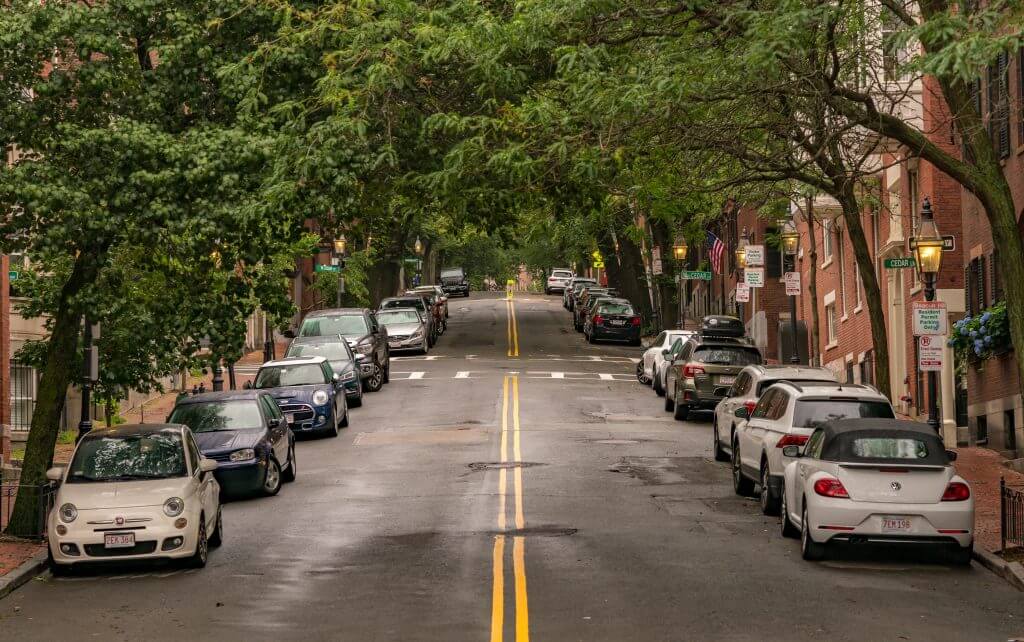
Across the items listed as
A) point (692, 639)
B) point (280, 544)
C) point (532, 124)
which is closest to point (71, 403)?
point (280, 544)

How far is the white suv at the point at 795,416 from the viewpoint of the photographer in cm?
1834

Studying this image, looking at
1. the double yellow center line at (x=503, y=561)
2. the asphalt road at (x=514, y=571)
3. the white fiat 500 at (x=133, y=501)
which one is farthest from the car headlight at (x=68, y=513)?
the double yellow center line at (x=503, y=561)

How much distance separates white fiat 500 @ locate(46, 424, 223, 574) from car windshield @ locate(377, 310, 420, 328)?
106 ft

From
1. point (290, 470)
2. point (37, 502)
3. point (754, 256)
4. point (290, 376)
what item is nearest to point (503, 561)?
point (37, 502)

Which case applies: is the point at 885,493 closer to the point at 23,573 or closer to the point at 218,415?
the point at 23,573

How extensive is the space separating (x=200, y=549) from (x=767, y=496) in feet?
24.3

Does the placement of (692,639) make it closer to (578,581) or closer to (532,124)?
(578,581)

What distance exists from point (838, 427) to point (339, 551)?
5720mm

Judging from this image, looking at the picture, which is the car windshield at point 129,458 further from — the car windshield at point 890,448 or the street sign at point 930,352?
the street sign at point 930,352

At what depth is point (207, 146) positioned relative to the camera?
1656 centimetres

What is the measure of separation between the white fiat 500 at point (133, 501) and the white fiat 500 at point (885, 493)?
21.8 ft

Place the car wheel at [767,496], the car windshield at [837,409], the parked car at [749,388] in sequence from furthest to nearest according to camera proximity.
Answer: the parked car at [749,388] → the car wheel at [767,496] → the car windshield at [837,409]

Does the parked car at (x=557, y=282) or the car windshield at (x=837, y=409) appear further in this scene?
the parked car at (x=557, y=282)

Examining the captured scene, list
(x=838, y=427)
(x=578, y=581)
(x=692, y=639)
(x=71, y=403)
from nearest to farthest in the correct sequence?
1. (x=692, y=639)
2. (x=578, y=581)
3. (x=838, y=427)
4. (x=71, y=403)
